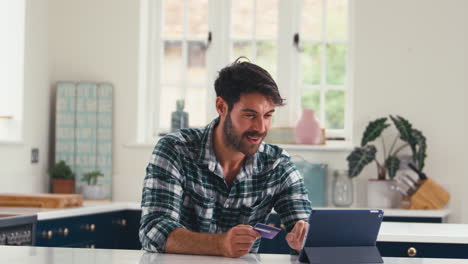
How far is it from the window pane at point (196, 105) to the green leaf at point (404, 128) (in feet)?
5.07

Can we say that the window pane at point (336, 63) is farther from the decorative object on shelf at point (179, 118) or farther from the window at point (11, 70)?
the window at point (11, 70)

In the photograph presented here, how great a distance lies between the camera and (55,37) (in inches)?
232

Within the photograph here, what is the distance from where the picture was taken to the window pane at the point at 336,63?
5887 mm

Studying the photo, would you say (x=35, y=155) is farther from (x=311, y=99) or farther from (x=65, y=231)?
(x=311, y=99)

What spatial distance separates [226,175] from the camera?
108 inches

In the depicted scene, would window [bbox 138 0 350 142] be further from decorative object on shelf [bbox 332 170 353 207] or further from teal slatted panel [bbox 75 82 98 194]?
decorative object on shelf [bbox 332 170 353 207]

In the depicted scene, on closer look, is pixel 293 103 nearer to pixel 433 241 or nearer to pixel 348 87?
pixel 348 87

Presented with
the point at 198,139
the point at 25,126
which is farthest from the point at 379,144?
the point at 198,139

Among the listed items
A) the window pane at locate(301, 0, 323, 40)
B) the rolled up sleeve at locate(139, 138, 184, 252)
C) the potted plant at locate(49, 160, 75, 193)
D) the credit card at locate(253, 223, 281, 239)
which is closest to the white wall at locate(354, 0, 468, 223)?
the window pane at locate(301, 0, 323, 40)

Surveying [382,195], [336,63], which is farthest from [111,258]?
[336,63]

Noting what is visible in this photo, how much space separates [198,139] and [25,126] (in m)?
2.95

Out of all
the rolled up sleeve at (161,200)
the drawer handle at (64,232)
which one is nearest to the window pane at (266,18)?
the drawer handle at (64,232)

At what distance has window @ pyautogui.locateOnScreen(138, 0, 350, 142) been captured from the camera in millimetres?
5875

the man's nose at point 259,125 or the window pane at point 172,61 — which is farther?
the window pane at point 172,61
